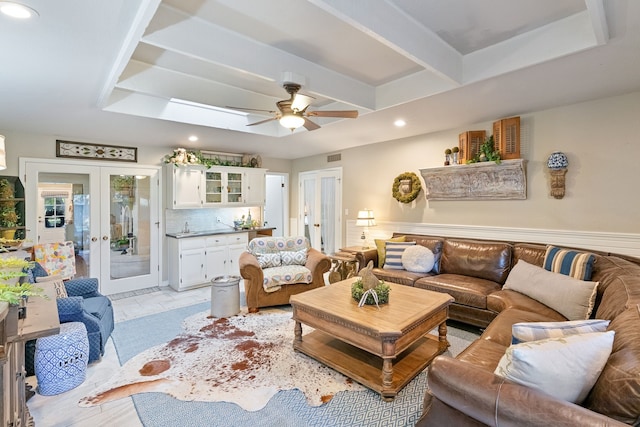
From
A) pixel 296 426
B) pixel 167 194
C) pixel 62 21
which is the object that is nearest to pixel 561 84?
pixel 296 426

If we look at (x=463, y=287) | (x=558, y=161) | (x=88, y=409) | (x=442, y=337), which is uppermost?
(x=558, y=161)

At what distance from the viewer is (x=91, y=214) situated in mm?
4711

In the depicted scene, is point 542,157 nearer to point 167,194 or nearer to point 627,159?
point 627,159

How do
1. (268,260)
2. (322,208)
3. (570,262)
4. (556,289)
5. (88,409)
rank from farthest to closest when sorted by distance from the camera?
(322,208) < (268,260) < (570,262) < (556,289) < (88,409)

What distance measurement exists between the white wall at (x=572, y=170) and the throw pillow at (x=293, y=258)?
189cm

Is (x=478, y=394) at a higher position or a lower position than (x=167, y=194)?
lower

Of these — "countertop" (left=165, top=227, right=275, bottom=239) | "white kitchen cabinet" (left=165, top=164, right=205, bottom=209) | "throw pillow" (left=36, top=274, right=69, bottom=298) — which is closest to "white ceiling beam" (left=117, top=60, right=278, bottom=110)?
"white kitchen cabinet" (left=165, top=164, right=205, bottom=209)

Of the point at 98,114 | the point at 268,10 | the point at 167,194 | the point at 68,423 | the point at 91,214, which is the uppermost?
the point at 268,10

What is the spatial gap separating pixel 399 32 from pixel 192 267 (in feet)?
14.7

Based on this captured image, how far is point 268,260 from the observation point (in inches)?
171

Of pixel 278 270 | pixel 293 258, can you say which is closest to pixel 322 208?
pixel 293 258

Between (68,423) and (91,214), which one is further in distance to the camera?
(91,214)

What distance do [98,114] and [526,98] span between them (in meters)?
4.96

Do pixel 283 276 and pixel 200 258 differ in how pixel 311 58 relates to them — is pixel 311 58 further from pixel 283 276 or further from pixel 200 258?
pixel 200 258
